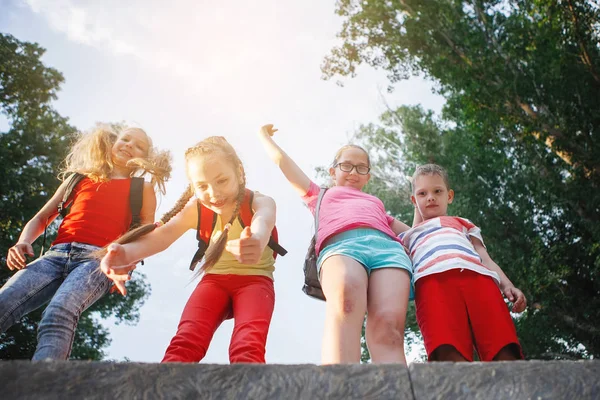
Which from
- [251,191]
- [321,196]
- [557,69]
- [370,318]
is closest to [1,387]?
[370,318]

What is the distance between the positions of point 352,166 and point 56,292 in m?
2.03

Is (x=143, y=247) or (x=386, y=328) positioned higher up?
(x=143, y=247)

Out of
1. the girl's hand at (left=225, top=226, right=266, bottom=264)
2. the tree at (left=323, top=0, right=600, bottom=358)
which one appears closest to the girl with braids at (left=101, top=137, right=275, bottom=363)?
the girl's hand at (left=225, top=226, right=266, bottom=264)

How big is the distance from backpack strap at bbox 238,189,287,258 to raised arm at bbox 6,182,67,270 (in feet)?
4.49

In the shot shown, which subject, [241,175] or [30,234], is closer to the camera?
[241,175]

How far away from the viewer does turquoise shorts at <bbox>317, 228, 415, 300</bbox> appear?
92.1 inches

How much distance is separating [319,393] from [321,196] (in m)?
1.96

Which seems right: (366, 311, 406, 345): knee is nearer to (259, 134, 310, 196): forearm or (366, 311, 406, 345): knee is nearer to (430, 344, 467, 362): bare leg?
(430, 344, 467, 362): bare leg

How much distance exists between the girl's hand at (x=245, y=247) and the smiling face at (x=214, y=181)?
2.39 ft

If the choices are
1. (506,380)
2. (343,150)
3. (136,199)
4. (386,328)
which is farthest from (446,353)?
(136,199)

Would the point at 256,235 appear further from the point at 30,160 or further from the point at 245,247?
the point at 30,160

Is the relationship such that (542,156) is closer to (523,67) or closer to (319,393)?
(523,67)

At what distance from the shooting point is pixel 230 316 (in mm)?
2510

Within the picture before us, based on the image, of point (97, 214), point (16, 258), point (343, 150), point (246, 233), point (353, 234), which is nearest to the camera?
point (246, 233)
